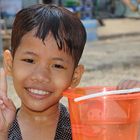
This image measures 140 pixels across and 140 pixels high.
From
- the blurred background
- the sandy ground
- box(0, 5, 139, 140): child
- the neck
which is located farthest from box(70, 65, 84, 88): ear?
the blurred background

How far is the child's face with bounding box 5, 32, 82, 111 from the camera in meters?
1.39

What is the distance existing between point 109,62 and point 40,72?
196 inches

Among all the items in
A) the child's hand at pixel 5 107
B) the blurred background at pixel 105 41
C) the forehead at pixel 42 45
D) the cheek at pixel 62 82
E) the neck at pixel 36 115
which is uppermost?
the forehead at pixel 42 45

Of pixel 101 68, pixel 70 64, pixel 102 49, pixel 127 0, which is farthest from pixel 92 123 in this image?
pixel 102 49

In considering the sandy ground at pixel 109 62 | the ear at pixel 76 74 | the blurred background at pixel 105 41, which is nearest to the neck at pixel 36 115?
the ear at pixel 76 74

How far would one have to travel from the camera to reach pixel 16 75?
145 cm

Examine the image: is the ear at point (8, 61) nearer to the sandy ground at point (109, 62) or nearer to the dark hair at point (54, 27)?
the dark hair at point (54, 27)

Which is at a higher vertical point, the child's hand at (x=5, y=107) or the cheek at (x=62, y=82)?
the cheek at (x=62, y=82)

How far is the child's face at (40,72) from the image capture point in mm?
1391

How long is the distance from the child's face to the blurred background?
2.68 meters

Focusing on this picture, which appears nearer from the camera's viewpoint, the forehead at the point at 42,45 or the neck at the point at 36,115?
the forehead at the point at 42,45

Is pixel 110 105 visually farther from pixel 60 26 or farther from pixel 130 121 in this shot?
pixel 60 26

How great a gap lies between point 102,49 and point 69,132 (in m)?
6.12

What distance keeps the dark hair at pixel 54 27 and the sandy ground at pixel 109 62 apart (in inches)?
92.9
